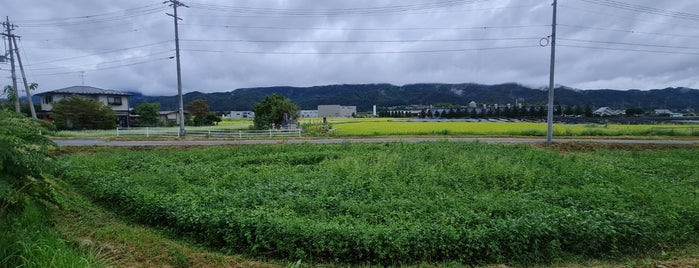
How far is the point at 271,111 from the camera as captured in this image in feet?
131

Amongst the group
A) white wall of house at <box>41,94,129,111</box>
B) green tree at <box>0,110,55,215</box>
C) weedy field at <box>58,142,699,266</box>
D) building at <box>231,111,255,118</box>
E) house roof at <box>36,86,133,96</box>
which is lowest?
weedy field at <box>58,142,699,266</box>

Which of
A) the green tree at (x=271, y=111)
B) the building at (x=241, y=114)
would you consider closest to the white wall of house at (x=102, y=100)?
the green tree at (x=271, y=111)

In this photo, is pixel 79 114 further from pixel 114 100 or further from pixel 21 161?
pixel 21 161

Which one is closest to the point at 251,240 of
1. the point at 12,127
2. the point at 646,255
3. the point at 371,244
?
the point at 371,244

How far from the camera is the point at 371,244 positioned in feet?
17.0

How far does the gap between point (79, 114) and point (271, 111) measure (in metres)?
25.3

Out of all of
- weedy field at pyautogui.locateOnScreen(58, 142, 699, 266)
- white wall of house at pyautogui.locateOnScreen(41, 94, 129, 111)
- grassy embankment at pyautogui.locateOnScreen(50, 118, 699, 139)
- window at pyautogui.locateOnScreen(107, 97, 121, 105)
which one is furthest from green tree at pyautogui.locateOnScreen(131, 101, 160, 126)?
weedy field at pyautogui.locateOnScreen(58, 142, 699, 266)

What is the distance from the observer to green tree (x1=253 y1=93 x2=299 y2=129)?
39.8 m

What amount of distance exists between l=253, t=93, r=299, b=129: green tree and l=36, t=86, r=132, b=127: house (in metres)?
25.1

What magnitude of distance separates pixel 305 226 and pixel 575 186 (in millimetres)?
7941

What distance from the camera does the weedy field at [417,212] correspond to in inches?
209

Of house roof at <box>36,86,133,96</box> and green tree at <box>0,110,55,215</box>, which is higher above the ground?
house roof at <box>36,86,133,96</box>

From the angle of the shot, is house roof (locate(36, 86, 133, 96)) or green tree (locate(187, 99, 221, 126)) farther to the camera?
green tree (locate(187, 99, 221, 126))

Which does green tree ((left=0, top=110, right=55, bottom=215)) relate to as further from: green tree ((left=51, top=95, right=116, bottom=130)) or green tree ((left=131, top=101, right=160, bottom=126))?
green tree ((left=131, top=101, right=160, bottom=126))
